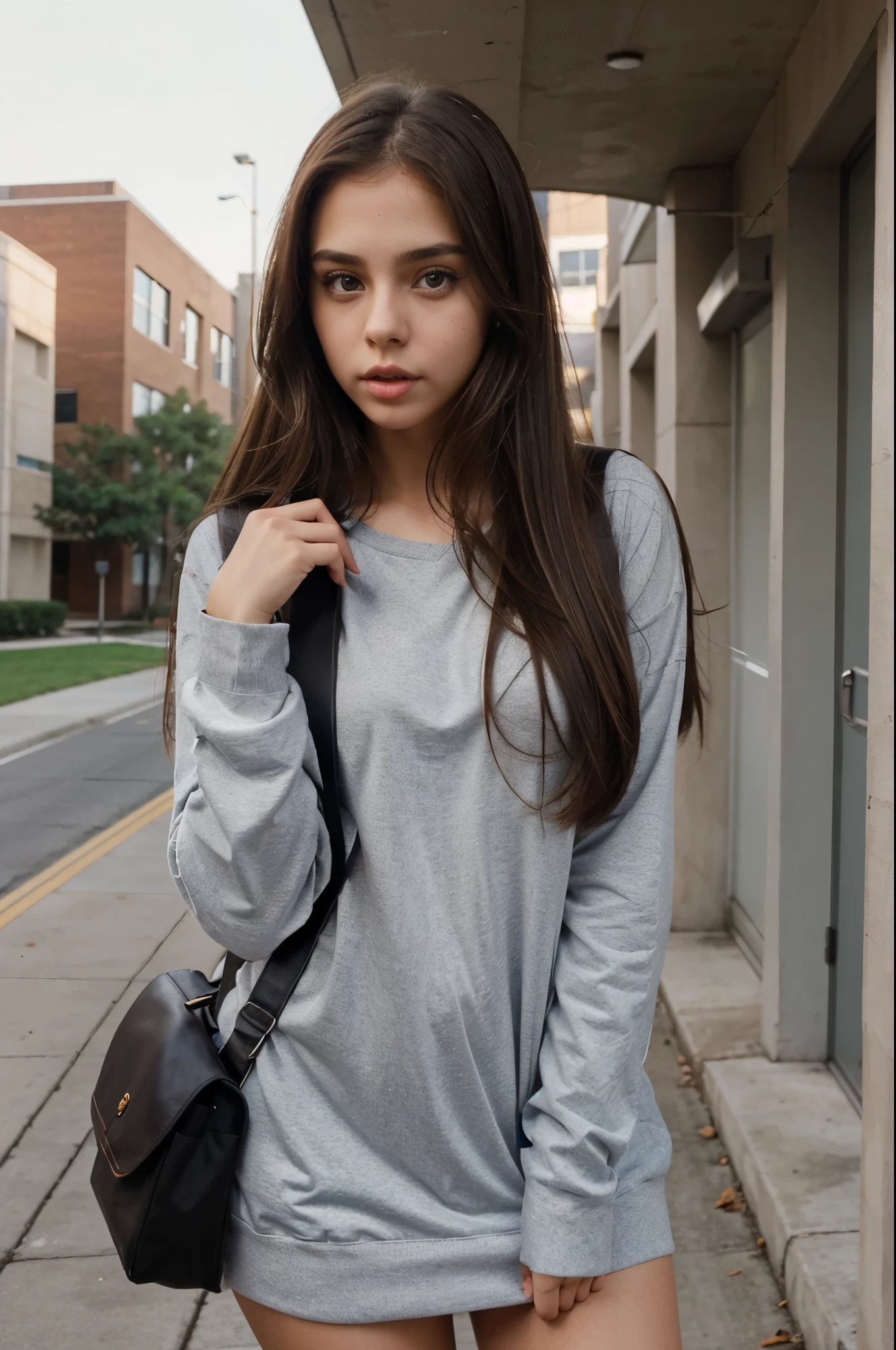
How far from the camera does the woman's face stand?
1.25 meters

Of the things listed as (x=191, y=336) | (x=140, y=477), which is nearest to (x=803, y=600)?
(x=140, y=477)

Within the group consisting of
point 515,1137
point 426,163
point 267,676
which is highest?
point 426,163

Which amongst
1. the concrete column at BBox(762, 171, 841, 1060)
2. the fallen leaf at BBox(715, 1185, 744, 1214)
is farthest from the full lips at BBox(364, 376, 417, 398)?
the fallen leaf at BBox(715, 1185, 744, 1214)

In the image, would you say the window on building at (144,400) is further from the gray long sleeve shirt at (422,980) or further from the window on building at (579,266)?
the gray long sleeve shirt at (422,980)

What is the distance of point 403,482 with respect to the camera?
56.4 inches

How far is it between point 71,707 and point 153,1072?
9.12 m

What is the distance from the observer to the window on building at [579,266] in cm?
4456

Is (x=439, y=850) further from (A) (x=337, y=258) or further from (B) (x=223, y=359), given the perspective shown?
(B) (x=223, y=359)

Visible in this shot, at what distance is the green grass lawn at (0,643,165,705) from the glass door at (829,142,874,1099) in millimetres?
2008

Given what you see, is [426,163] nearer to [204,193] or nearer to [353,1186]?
[353,1186]

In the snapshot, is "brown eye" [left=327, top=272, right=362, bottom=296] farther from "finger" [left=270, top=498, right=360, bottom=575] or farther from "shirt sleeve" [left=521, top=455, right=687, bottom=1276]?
"shirt sleeve" [left=521, top=455, right=687, bottom=1276]

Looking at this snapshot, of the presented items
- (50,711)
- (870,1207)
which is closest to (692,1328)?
(870,1207)

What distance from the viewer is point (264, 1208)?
1235 mm

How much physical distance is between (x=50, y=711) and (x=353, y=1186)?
8333 millimetres
